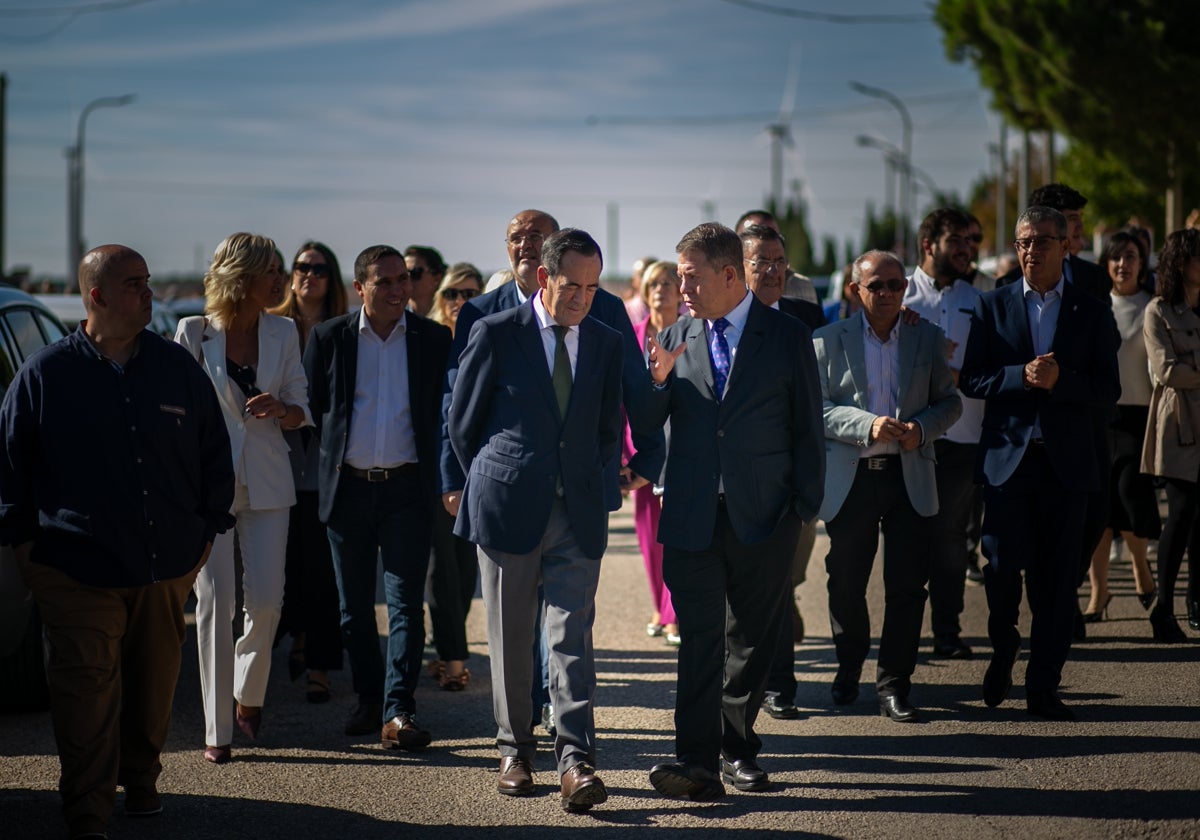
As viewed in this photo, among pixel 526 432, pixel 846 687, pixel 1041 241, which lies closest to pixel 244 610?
pixel 526 432

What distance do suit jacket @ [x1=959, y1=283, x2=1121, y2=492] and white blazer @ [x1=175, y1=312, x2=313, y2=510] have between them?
11.3 feet

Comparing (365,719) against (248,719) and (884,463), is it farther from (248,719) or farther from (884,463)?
(884,463)

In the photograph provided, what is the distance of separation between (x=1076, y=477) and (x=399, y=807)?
3696 millimetres

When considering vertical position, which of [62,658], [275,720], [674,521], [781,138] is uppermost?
[781,138]

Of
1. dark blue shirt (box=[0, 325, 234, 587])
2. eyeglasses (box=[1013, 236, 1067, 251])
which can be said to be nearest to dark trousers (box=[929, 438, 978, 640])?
eyeglasses (box=[1013, 236, 1067, 251])

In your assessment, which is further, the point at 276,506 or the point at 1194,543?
the point at 1194,543

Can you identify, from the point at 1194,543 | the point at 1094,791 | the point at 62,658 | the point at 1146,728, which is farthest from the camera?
the point at 1194,543

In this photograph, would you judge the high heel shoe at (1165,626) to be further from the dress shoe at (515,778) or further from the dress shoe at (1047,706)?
the dress shoe at (515,778)

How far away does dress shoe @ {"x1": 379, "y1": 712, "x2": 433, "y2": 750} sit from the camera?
6.81 metres

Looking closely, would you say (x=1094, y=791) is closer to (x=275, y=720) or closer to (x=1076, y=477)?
(x=1076, y=477)

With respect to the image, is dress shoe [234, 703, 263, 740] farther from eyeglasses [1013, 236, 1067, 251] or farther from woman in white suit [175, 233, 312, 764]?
eyeglasses [1013, 236, 1067, 251]

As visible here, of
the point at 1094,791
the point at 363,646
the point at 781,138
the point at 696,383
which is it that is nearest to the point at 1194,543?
the point at 1094,791

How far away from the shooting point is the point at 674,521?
6.14 m

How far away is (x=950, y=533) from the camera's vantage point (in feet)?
26.7
